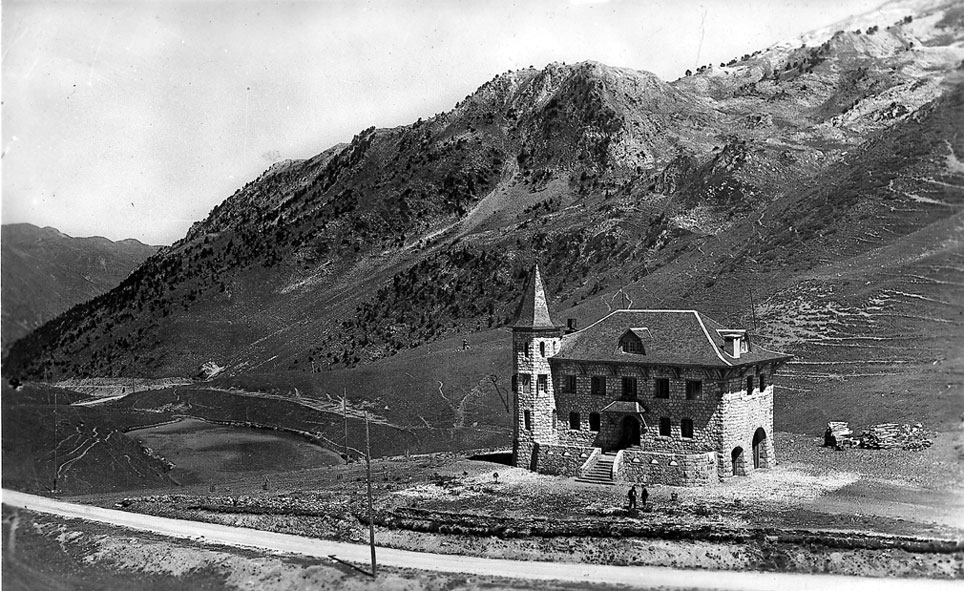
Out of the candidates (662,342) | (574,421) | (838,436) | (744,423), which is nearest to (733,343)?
(662,342)

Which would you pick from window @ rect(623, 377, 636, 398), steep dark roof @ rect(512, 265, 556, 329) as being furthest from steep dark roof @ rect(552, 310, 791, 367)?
steep dark roof @ rect(512, 265, 556, 329)

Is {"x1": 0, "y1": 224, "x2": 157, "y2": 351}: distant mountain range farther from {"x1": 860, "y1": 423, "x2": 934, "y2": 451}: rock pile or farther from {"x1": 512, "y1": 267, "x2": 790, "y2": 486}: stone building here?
{"x1": 860, "y1": 423, "x2": 934, "y2": 451}: rock pile

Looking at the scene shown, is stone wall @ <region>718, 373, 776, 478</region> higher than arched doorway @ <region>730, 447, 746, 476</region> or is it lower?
higher

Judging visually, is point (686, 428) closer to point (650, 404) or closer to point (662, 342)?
point (650, 404)

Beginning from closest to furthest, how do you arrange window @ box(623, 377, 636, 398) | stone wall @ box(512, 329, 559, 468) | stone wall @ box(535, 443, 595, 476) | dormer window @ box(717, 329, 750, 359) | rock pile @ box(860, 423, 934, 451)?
dormer window @ box(717, 329, 750, 359) → window @ box(623, 377, 636, 398) → stone wall @ box(535, 443, 595, 476) → stone wall @ box(512, 329, 559, 468) → rock pile @ box(860, 423, 934, 451)

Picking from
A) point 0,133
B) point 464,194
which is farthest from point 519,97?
point 0,133
